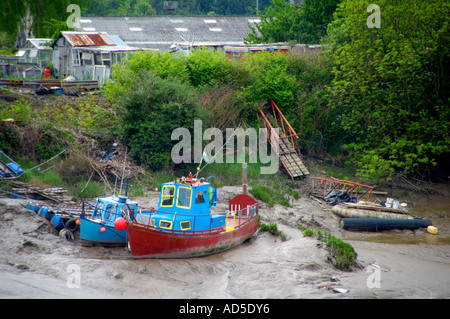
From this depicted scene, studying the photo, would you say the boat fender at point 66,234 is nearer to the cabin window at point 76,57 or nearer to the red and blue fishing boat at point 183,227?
the red and blue fishing boat at point 183,227

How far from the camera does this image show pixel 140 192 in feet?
77.2

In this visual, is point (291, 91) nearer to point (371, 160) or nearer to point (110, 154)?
point (371, 160)

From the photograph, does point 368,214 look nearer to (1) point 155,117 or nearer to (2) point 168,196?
(2) point 168,196

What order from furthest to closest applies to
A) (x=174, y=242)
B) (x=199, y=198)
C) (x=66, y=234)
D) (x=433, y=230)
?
1. (x=433, y=230)
2. (x=66, y=234)
3. (x=199, y=198)
4. (x=174, y=242)

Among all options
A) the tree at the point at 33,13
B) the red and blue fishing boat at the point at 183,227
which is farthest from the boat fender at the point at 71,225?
the tree at the point at 33,13

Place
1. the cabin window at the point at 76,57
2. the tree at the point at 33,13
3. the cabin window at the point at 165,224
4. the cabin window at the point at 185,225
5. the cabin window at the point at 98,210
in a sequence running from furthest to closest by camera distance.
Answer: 1. the cabin window at the point at 76,57
2. the tree at the point at 33,13
3. the cabin window at the point at 98,210
4. the cabin window at the point at 185,225
5. the cabin window at the point at 165,224

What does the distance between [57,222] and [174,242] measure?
5.03 metres

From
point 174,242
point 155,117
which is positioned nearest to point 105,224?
point 174,242

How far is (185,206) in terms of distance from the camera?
1770 centimetres

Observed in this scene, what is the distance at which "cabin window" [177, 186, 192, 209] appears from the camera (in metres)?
17.7

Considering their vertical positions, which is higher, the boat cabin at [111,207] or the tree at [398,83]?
the tree at [398,83]

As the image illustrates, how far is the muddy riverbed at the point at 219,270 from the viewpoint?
1433 cm

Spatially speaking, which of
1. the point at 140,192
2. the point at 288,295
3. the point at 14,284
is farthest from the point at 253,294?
the point at 140,192
